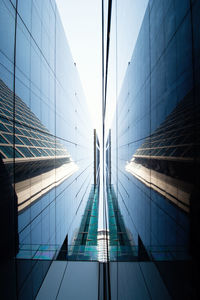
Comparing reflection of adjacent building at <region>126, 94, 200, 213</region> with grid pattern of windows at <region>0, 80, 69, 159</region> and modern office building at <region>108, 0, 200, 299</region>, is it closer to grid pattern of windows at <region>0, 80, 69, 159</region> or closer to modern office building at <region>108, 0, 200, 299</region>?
modern office building at <region>108, 0, 200, 299</region>

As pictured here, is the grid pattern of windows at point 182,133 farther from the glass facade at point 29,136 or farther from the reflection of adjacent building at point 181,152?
the glass facade at point 29,136

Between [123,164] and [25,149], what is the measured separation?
4.47 metres

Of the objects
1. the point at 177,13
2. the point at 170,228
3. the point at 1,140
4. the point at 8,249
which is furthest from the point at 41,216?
the point at 177,13

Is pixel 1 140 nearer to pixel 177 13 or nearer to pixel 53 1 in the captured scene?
pixel 177 13

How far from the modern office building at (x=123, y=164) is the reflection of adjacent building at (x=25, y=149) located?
43 mm

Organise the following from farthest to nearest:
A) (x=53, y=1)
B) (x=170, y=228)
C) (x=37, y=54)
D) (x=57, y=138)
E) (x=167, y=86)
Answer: (x=57, y=138) < (x=53, y=1) < (x=37, y=54) < (x=167, y=86) < (x=170, y=228)

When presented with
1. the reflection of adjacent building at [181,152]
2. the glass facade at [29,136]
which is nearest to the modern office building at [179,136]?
the reflection of adjacent building at [181,152]

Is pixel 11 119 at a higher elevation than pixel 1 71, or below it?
below

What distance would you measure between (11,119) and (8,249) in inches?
161

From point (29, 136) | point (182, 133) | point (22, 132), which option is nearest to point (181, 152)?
point (182, 133)

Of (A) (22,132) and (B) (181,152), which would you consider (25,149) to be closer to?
(A) (22,132)

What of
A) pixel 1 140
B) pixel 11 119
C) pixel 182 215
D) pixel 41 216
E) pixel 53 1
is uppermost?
pixel 53 1

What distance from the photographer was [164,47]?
180 centimetres

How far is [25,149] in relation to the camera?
618 cm
